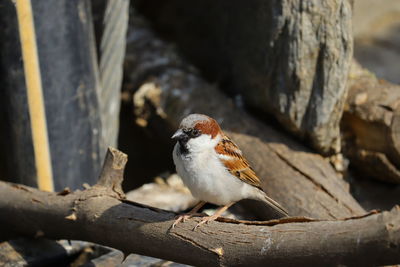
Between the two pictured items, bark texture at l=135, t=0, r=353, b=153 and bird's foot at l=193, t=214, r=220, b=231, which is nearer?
bird's foot at l=193, t=214, r=220, b=231

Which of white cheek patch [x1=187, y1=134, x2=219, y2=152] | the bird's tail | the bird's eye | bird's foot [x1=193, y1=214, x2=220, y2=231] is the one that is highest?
the bird's eye

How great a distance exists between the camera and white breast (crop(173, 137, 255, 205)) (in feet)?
11.2

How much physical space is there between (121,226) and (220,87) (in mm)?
2372

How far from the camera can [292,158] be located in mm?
4664

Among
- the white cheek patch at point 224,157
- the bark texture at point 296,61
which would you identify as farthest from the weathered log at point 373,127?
the white cheek patch at point 224,157

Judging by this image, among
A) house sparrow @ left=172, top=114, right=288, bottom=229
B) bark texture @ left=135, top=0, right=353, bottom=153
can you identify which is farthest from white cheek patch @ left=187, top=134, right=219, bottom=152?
bark texture @ left=135, top=0, right=353, bottom=153

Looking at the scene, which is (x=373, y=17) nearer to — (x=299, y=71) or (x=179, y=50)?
(x=179, y=50)

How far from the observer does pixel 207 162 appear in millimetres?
3441

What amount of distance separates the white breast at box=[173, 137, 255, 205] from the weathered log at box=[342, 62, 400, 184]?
5.51 ft

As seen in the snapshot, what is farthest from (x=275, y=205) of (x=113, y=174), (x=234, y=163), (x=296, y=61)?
(x=296, y=61)

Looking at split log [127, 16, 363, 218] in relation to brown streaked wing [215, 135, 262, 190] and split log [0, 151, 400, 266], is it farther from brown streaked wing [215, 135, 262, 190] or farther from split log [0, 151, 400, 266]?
split log [0, 151, 400, 266]

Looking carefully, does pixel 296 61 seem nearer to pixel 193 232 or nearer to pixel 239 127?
pixel 239 127

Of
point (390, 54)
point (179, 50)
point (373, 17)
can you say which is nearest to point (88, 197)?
point (179, 50)

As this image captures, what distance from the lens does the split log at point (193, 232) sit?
263 centimetres
